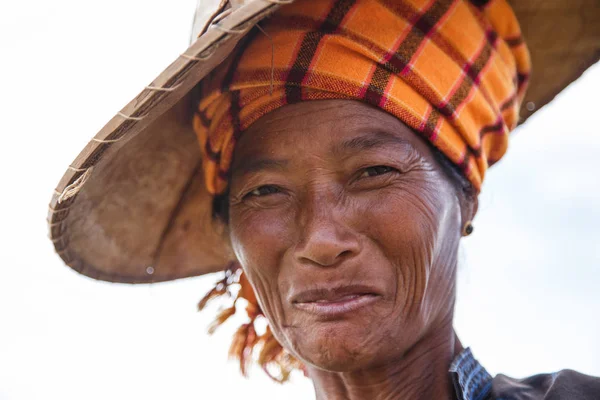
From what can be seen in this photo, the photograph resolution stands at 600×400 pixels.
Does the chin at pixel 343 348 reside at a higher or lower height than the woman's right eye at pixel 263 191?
lower

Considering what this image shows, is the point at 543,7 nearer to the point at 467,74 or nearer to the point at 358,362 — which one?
the point at 467,74

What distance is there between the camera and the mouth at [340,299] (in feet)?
6.54

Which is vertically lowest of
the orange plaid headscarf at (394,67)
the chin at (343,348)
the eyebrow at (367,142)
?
the chin at (343,348)

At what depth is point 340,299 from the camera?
6.59 feet

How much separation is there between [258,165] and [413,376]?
767 mm

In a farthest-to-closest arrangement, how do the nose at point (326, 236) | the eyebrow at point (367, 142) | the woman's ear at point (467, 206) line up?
the woman's ear at point (467, 206)
the eyebrow at point (367, 142)
the nose at point (326, 236)

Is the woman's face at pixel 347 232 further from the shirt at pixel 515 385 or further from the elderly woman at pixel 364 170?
the shirt at pixel 515 385

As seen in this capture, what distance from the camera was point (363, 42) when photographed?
6.85ft

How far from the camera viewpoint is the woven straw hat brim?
7.24ft

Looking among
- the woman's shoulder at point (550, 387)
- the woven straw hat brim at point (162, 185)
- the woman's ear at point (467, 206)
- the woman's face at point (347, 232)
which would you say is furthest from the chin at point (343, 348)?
the woven straw hat brim at point (162, 185)

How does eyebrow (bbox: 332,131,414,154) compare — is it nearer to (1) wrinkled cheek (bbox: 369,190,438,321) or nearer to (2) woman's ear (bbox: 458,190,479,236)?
(1) wrinkled cheek (bbox: 369,190,438,321)

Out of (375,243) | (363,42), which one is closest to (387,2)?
(363,42)

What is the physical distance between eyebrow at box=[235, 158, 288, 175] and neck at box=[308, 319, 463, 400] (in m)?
0.63

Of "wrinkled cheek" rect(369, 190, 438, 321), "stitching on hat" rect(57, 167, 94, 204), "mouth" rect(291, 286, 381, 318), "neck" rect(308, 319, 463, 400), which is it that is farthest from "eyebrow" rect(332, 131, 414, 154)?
"stitching on hat" rect(57, 167, 94, 204)
